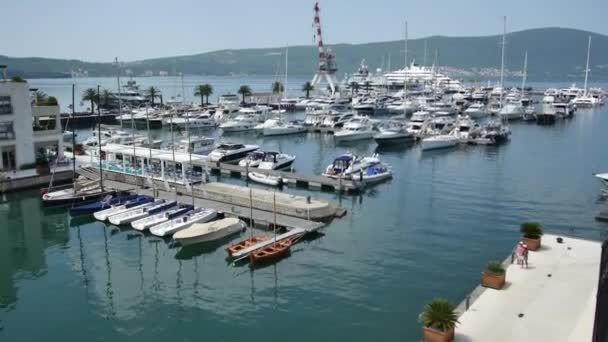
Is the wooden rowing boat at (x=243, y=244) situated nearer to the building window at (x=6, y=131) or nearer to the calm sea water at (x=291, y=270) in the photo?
the calm sea water at (x=291, y=270)

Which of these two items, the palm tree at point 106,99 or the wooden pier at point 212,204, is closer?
the wooden pier at point 212,204

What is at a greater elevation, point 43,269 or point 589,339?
point 589,339

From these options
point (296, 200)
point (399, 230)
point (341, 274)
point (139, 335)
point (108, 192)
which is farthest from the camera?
point (108, 192)

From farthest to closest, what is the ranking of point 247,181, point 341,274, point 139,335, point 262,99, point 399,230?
1. point 262,99
2. point 247,181
3. point 399,230
4. point 341,274
5. point 139,335

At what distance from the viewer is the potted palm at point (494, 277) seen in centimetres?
1797

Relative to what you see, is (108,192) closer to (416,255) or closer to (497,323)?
(416,255)

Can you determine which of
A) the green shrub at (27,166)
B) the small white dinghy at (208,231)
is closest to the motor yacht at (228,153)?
the green shrub at (27,166)

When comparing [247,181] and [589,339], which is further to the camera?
[247,181]

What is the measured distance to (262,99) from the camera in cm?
11575

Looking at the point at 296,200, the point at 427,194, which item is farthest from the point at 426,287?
the point at 427,194

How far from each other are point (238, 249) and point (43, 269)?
31.3 ft

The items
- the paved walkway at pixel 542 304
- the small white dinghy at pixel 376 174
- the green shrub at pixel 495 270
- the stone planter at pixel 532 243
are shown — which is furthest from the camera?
the small white dinghy at pixel 376 174

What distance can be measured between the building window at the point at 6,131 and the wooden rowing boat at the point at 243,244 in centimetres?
2313

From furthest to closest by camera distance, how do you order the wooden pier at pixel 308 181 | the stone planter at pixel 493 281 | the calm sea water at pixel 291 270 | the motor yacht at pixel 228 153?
the motor yacht at pixel 228 153 → the wooden pier at pixel 308 181 → the calm sea water at pixel 291 270 → the stone planter at pixel 493 281
